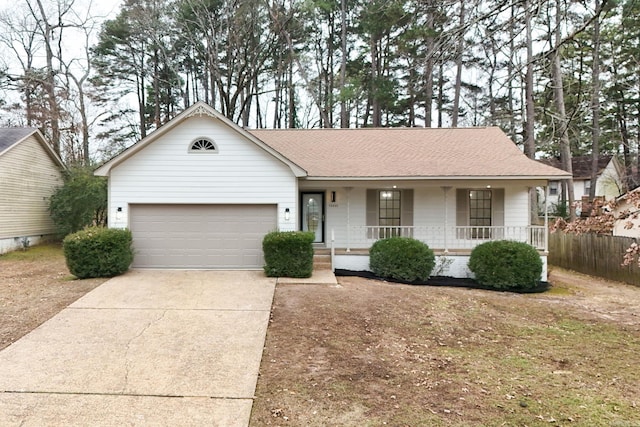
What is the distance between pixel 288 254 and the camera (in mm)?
10109

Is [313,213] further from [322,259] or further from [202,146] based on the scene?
[202,146]

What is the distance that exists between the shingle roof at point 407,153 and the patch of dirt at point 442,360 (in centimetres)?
398

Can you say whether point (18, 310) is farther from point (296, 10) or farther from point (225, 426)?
point (296, 10)

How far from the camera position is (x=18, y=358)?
5.26 metres

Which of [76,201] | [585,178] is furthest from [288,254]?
[585,178]

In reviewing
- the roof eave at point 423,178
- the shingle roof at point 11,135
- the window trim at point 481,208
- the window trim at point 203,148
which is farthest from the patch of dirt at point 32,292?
the window trim at point 481,208

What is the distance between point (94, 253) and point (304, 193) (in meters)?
6.40

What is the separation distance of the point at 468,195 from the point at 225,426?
36.5 feet

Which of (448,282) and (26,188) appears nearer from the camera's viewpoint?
(448,282)

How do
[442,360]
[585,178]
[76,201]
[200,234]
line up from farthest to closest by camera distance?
[585,178] → [76,201] → [200,234] → [442,360]

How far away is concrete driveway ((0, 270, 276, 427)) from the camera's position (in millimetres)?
Result: 4004

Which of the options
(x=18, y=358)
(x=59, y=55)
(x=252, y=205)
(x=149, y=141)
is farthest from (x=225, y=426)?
(x=59, y=55)

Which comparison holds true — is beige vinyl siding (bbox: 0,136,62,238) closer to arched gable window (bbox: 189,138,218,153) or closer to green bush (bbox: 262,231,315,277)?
arched gable window (bbox: 189,138,218,153)

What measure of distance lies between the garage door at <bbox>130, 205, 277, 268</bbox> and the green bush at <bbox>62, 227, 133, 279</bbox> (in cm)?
104
